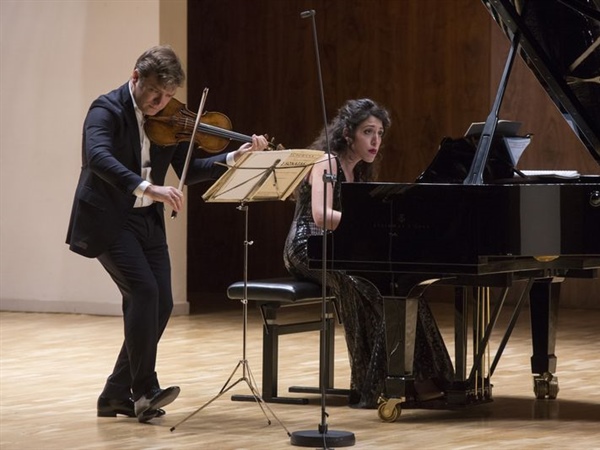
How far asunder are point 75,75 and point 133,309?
4.62 metres

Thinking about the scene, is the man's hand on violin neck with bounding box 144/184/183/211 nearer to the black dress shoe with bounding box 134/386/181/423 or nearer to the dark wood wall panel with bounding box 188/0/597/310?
the black dress shoe with bounding box 134/386/181/423

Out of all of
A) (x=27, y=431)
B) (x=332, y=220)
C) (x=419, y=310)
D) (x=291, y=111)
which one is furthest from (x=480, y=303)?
(x=291, y=111)

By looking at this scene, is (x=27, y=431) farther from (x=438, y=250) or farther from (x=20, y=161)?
(x=20, y=161)

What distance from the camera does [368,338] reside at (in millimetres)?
5191

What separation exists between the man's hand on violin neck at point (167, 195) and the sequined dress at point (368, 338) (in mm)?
942

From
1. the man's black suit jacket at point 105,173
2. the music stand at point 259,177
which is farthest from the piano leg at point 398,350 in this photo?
the man's black suit jacket at point 105,173

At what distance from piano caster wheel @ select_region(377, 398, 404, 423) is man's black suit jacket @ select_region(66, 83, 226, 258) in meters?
1.16

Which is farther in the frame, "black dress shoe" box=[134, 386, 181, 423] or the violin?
"black dress shoe" box=[134, 386, 181, 423]

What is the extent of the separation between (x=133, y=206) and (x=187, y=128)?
372mm

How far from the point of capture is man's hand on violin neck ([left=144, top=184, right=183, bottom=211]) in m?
4.40

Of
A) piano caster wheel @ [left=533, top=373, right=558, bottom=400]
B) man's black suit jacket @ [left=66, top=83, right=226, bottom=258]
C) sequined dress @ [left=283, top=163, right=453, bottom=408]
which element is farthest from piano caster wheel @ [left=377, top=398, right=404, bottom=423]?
man's black suit jacket @ [left=66, top=83, right=226, bottom=258]

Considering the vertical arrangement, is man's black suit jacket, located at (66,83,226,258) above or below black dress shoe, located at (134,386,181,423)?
above

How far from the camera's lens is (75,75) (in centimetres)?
898

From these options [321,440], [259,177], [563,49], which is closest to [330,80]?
[563,49]
